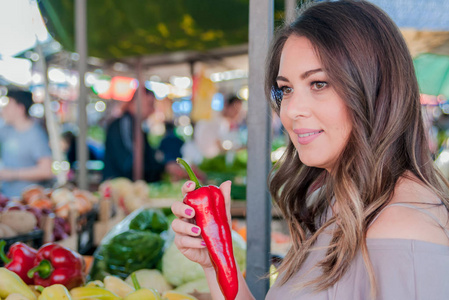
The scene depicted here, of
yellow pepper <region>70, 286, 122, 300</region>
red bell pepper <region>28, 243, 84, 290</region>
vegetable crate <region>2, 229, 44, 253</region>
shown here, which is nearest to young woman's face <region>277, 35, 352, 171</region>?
yellow pepper <region>70, 286, 122, 300</region>

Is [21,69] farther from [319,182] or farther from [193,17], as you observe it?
[319,182]

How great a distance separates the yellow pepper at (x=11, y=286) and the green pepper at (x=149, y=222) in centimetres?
103

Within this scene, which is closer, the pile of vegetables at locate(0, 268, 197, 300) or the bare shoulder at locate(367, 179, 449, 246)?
the bare shoulder at locate(367, 179, 449, 246)

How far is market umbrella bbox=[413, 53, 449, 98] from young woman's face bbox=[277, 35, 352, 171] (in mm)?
2693

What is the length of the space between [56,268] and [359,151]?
5.06 ft

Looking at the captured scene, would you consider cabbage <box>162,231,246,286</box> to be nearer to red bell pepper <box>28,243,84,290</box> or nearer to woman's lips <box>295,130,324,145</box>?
red bell pepper <box>28,243,84,290</box>

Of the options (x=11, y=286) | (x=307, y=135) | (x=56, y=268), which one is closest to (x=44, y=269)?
(x=56, y=268)

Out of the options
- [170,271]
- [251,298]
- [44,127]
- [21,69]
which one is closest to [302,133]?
[251,298]

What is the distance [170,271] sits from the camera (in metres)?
2.35

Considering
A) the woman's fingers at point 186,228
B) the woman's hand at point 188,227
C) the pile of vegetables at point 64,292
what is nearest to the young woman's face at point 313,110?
the woman's hand at point 188,227

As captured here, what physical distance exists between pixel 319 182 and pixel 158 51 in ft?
16.2

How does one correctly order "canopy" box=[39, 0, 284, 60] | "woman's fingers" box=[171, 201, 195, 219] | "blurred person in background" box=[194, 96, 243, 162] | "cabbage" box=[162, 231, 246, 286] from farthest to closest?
"blurred person in background" box=[194, 96, 243, 162]
"canopy" box=[39, 0, 284, 60]
"cabbage" box=[162, 231, 246, 286]
"woman's fingers" box=[171, 201, 195, 219]

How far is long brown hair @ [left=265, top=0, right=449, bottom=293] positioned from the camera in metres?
1.27

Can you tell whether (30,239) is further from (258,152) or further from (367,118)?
(367,118)
